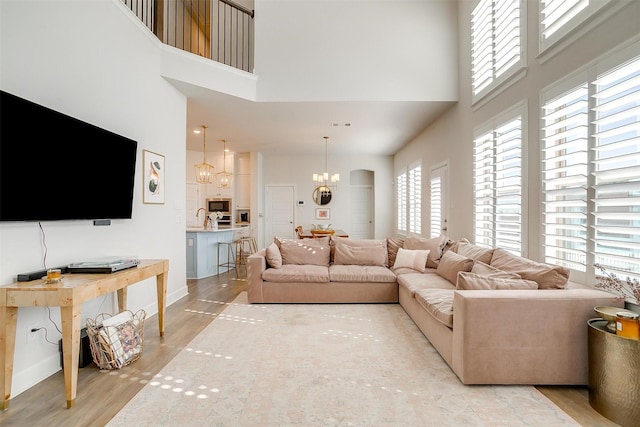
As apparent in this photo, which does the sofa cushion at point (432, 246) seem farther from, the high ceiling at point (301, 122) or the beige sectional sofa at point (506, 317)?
the high ceiling at point (301, 122)

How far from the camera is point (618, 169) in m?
2.22

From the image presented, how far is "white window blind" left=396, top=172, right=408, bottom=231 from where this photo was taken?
27.2 feet

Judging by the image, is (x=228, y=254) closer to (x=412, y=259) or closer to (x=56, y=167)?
(x=412, y=259)

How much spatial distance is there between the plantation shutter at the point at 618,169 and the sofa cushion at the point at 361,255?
2.68m

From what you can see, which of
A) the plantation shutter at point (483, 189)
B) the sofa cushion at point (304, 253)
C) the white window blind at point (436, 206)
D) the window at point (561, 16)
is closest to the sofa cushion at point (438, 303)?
the plantation shutter at point (483, 189)

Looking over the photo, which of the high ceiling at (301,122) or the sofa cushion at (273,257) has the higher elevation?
the high ceiling at (301,122)

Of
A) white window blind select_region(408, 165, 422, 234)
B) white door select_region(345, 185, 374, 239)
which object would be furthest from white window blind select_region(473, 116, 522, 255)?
white door select_region(345, 185, 374, 239)

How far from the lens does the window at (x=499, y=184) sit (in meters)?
3.46

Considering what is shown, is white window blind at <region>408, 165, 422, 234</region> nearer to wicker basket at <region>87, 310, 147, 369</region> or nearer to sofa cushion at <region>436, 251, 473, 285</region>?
sofa cushion at <region>436, 251, 473, 285</region>

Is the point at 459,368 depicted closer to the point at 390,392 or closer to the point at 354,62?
the point at 390,392

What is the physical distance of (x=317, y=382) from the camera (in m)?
2.27

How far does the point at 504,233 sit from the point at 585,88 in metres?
1.68

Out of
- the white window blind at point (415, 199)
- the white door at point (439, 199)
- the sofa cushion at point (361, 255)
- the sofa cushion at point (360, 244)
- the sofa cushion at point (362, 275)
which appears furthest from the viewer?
the white window blind at point (415, 199)

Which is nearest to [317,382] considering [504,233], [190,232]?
[504,233]
